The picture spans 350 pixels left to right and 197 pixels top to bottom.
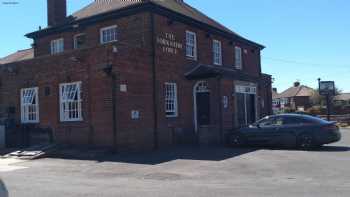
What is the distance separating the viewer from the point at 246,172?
38.3 feet

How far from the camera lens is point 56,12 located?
25.2 metres

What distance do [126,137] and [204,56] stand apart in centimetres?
818

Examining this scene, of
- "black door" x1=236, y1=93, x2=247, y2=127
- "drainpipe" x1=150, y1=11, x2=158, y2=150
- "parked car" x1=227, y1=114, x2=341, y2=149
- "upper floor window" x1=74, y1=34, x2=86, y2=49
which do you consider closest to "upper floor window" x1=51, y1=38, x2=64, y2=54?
"upper floor window" x1=74, y1=34, x2=86, y2=49

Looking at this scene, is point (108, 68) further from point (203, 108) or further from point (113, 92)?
point (203, 108)

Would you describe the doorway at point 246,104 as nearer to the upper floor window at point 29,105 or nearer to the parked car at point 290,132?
the parked car at point 290,132

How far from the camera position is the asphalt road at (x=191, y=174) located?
912 centimetres

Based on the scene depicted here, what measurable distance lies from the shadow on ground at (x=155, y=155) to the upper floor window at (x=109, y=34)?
648cm

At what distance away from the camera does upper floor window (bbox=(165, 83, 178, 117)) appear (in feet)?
65.7

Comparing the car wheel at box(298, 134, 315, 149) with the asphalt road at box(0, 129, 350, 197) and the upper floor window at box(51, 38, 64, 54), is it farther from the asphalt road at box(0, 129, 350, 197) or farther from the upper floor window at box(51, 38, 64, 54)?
the upper floor window at box(51, 38, 64, 54)

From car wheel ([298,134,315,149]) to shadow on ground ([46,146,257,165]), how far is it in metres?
1.97

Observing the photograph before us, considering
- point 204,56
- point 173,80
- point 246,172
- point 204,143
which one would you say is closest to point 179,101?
point 173,80

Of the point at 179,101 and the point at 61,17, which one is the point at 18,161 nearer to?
the point at 179,101

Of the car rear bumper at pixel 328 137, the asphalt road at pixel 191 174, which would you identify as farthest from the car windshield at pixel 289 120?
the asphalt road at pixel 191 174

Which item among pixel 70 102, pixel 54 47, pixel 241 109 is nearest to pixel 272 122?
pixel 241 109
